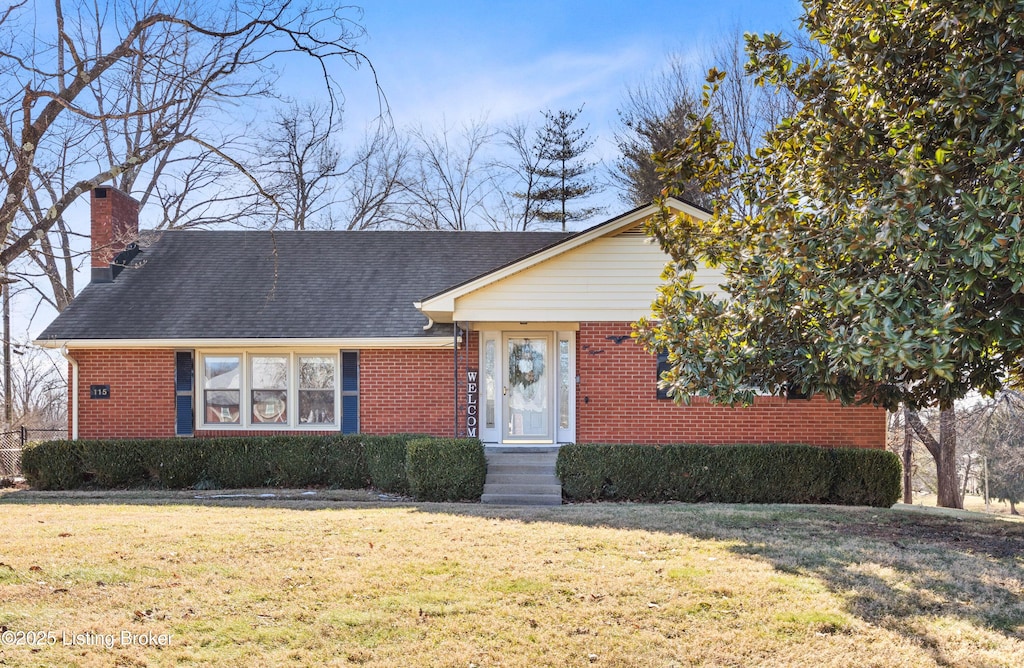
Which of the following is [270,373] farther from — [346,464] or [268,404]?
[346,464]

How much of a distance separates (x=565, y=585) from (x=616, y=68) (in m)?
21.1

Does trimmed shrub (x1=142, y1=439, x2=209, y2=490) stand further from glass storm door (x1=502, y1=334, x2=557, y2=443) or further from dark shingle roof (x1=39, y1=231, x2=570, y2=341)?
glass storm door (x1=502, y1=334, x2=557, y2=443)

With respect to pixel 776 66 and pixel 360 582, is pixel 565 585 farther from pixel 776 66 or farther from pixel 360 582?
pixel 776 66

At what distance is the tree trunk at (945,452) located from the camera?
65.1 feet

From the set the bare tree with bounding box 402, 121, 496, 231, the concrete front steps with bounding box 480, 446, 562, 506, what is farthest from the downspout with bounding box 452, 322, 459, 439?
the bare tree with bounding box 402, 121, 496, 231

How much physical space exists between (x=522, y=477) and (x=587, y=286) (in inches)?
139

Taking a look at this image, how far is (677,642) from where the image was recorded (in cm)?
520

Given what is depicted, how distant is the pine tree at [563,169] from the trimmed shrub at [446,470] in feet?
60.7

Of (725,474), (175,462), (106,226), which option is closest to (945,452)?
(725,474)

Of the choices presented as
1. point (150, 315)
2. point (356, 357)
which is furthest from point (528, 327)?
point (150, 315)

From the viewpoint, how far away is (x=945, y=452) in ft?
67.5

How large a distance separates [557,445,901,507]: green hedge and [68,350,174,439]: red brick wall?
26.5 ft

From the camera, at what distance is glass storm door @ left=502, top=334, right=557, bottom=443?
49.1ft

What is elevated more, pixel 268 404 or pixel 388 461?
pixel 268 404
